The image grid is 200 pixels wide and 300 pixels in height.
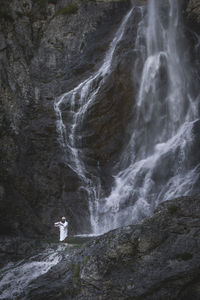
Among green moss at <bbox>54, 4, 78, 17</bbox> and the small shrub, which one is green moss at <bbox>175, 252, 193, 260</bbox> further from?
green moss at <bbox>54, 4, 78, 17</bbox>

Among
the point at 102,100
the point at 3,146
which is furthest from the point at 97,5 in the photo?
the point at 3,146

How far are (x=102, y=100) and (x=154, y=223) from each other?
14367 mm

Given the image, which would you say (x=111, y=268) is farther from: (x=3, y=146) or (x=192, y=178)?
(x=3, y=146)

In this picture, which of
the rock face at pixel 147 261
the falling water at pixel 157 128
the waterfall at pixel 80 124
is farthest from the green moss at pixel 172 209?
the waterfall at pixel 80 124

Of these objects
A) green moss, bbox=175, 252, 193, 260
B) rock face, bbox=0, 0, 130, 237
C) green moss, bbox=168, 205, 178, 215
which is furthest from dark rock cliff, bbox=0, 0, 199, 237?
green moss, bbox=175, 252, 193, 260

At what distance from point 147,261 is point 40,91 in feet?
60.7

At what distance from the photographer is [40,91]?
23812 millimetres

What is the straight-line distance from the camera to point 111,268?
8086 millimetres

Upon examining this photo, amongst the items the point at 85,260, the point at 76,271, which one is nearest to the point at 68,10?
the point at 85,260

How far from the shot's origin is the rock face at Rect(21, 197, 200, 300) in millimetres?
7305

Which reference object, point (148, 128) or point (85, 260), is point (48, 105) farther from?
point (85, 260)

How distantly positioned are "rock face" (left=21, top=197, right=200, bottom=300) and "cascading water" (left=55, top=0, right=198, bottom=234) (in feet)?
26.9

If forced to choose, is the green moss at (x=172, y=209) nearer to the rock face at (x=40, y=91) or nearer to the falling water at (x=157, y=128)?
the falling water at (x=157, y=128)

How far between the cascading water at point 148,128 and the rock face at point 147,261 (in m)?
8.21
